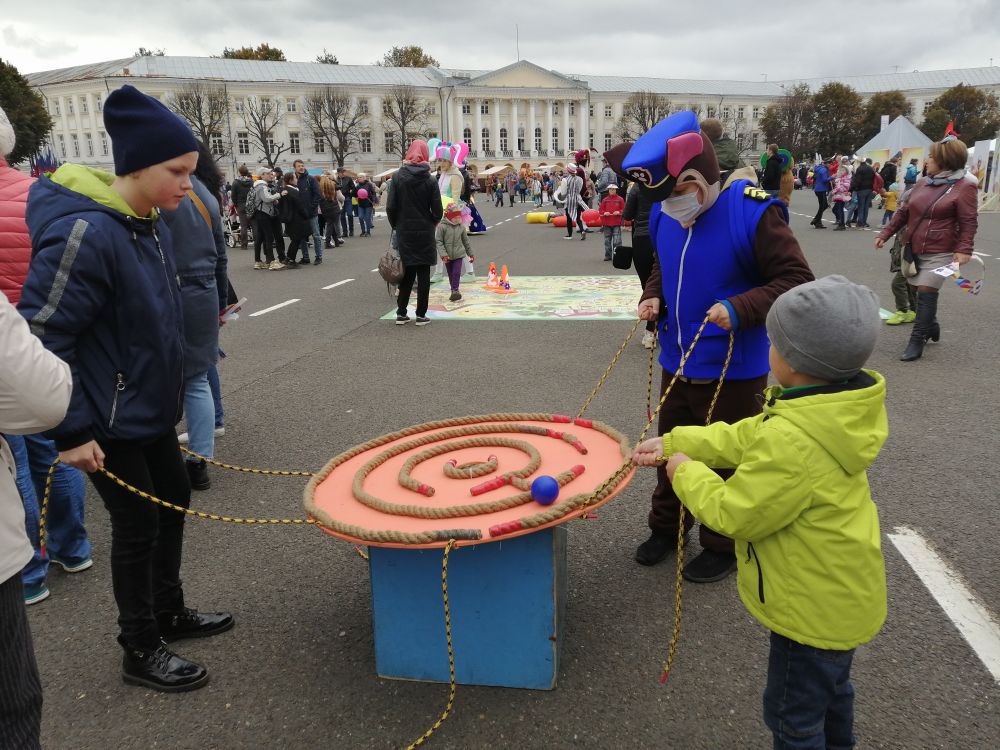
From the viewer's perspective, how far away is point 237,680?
2689 mm

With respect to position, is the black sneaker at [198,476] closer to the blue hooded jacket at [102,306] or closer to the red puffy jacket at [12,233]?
the red puffy jacket at [12,233]

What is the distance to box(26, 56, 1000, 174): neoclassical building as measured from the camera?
87.4 m

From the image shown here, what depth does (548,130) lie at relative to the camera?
10419 cm

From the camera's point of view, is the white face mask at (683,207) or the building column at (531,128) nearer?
the white face mask at (683,207)

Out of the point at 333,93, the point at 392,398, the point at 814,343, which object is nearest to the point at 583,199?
the point at 392,398

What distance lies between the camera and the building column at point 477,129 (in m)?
99.8

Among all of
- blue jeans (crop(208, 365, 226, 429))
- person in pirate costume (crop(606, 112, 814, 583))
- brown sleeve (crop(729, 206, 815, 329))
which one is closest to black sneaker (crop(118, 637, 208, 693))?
person in pirate costume (crop(606, 112, 814, 583))

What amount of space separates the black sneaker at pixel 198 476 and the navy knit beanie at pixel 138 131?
238 cm

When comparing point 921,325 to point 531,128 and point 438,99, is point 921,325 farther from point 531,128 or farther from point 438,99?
point 531,128

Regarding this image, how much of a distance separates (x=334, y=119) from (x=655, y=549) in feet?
298

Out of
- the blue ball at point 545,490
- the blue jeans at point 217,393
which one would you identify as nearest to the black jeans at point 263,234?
the blue jeans at point 217,393

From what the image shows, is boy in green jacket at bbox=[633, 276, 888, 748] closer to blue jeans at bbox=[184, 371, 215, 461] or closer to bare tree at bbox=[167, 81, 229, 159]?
blue jeans at bbox=[184, 371, 215, 461]

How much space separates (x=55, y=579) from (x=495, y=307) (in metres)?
7.43

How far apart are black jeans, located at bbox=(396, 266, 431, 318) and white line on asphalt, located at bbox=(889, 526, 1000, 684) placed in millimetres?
6238
